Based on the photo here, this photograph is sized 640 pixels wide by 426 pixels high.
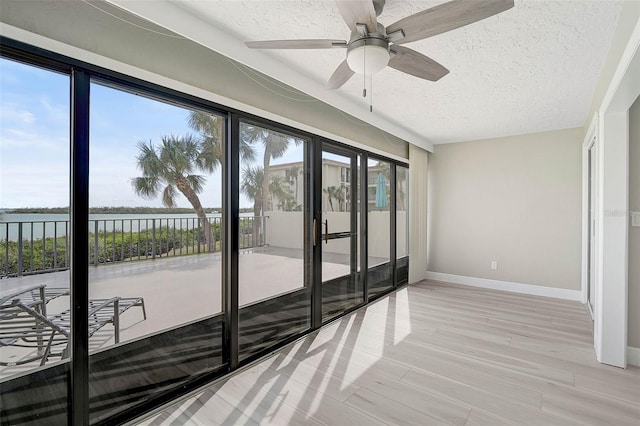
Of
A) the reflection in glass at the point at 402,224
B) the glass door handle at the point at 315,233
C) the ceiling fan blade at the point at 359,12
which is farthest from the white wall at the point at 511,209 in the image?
the ceiling fan blade at the point at 359,12

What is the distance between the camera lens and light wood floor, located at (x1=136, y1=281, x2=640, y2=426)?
6.12ft

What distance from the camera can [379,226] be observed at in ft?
14.3

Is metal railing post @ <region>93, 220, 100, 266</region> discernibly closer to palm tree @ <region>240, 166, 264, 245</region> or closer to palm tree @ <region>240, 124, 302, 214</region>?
palm tree @ <region>240, 166, 264, 245</region>

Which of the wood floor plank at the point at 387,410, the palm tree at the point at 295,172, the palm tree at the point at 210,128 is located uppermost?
the palm tree at the point at 210,128

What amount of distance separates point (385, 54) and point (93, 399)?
2.45 meters

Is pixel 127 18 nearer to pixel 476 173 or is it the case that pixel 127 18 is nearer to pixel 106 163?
pixel 106 163

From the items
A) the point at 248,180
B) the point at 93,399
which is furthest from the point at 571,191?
the point at 93,399

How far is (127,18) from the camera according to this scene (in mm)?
1763

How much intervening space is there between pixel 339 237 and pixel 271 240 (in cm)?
103

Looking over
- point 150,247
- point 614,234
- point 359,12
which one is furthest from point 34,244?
point 614,234

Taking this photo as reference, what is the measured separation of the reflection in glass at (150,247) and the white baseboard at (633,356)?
3.32 metres

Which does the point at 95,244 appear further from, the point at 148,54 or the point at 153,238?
the point at 148,54

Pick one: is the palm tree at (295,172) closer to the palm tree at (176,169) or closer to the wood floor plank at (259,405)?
the palm tree at (176,169)

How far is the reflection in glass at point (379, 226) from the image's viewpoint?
13.5 feet
